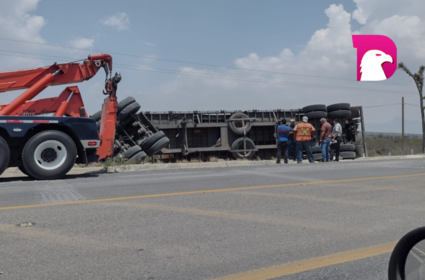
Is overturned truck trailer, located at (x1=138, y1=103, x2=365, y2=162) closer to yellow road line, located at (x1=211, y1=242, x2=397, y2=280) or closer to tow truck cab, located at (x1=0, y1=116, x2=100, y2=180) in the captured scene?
tow truck cab, located at (x1=0, y1=116, x2=100, y2=180)

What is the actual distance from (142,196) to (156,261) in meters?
3.32

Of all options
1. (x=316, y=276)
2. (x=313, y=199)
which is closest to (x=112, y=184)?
(x=313, y=199)

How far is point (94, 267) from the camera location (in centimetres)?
438

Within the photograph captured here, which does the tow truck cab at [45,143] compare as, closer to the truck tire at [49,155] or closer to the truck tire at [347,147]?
the truck tire at [49,155]

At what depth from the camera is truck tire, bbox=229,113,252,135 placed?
20.2 metres

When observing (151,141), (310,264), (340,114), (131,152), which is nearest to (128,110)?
(151,141)

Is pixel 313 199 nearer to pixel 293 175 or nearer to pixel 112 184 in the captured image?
pixel 293 175

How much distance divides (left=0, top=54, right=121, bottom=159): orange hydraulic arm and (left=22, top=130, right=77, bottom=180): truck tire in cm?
127

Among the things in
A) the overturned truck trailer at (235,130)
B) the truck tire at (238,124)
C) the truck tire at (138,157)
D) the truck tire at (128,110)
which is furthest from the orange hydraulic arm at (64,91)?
the truck tire at (238,124)

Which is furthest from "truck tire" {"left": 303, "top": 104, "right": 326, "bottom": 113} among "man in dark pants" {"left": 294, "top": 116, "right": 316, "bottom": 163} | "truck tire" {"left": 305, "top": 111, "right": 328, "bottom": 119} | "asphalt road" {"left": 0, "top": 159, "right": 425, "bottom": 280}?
"asphalt road" {"left": 0, "top": 159, "right": 425, "bottom": 280}

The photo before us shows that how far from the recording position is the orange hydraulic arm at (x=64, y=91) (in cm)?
1192

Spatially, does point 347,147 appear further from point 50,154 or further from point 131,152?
point 50,154

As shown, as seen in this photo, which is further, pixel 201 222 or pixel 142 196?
pixel 142 196

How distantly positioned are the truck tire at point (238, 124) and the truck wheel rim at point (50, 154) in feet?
33.2
